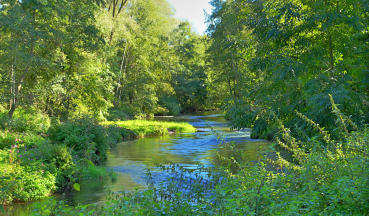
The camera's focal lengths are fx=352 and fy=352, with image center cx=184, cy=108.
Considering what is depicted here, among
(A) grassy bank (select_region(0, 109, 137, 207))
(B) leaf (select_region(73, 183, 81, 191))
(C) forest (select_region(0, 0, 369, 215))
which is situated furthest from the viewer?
(B) leaf (select_region(73, 183, 81, 191))

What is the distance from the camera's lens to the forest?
16.7 feet

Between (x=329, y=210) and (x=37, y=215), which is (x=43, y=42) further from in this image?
(x=329, y=210)

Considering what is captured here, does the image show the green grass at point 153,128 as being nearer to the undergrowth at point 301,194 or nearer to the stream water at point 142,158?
the stream water at point 142,158

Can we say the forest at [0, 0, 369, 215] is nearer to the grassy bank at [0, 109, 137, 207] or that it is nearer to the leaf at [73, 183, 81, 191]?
the grassy bank at [0, 109, 137, 207]

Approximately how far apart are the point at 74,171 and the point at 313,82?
7.60 m

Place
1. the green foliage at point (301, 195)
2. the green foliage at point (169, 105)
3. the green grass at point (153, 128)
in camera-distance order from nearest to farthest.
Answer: the green foliage at point (301, 195)
the green grass at point (153, 128)
the green foliage at point (169, 105)

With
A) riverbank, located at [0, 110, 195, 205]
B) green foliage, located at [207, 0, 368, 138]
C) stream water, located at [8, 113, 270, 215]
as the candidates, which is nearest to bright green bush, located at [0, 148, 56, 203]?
riverbank, located at [0, 110, 195, 205]

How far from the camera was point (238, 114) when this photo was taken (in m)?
9.55

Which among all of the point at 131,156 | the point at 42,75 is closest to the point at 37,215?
the point at 131,156

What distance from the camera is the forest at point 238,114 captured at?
5102mm

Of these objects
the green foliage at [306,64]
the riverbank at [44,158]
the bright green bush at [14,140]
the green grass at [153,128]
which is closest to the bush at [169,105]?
the green grass at [153,128]

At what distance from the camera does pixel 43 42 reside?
19719 millimetres

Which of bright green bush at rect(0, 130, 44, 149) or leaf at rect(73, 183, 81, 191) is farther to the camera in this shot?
bright green bush at rect(0, 130, 44, 149)

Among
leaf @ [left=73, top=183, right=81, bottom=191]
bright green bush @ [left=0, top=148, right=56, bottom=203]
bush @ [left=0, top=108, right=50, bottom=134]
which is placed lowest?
leaf @ [left=73, top=183, right=81, bottom=191]
